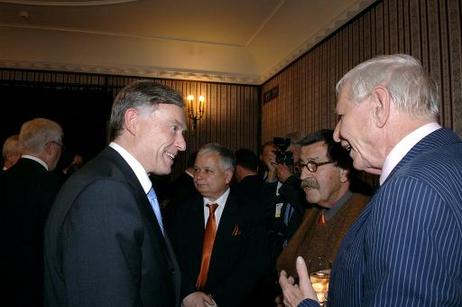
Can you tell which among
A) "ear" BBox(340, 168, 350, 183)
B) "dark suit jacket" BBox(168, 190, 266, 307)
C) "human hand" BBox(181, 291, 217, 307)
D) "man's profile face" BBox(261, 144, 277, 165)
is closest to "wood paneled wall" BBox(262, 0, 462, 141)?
"man's profile face" BBox(261, 144, 277, 165)

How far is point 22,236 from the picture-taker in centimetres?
278

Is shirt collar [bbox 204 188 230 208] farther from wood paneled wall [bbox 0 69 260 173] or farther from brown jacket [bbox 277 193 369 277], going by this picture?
wood paneled wall [bbox 0 69 260 173]

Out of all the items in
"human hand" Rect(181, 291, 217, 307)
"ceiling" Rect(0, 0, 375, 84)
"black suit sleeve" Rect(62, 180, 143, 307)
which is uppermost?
"ceiling" Rect(0, 0, 375, 84)

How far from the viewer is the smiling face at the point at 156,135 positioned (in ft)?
5.45

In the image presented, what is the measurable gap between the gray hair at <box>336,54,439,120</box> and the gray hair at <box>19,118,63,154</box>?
101 inches

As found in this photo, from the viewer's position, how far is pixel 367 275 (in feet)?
3.35

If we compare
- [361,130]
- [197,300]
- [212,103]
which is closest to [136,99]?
[361,130]

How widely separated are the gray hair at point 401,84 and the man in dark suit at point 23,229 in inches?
96.1

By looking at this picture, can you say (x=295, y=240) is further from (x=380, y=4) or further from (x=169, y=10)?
(x=169, y=10)

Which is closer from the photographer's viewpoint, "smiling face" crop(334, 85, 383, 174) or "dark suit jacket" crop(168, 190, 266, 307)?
"smiling face" crop(334, 85, 383, 174)

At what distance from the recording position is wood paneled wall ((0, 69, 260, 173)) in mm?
7484

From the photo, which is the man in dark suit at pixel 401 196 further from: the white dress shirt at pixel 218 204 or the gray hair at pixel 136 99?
the white dress shirt at pixel 218 204

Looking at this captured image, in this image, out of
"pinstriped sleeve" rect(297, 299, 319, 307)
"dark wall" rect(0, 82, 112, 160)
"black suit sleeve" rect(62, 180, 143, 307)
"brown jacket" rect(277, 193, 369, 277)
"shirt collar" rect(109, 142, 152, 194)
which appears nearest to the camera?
"black suit sleeve" rect(62, 180, 143, 307)

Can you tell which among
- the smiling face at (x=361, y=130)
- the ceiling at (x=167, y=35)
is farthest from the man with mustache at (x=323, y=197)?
the ceiling at (x=167, y=35)
